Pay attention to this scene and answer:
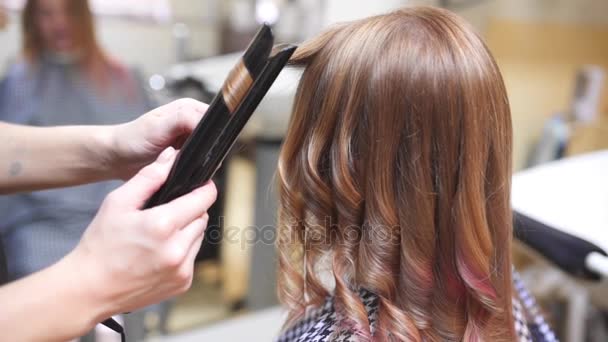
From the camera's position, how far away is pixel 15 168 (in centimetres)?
62

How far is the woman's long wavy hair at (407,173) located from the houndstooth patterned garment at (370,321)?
2 cm

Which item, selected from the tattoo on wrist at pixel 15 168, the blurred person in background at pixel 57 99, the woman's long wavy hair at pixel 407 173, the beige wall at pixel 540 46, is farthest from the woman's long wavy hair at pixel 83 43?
the beige wall at pixel 540 46

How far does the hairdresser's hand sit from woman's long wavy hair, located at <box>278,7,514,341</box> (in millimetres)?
194

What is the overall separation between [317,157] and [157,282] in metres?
0.23

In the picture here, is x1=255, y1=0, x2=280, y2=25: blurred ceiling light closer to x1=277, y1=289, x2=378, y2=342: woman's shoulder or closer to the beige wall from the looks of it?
the beige wall

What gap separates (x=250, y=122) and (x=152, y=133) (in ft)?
1.89

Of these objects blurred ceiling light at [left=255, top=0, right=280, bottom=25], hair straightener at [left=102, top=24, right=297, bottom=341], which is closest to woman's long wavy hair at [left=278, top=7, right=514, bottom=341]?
hair straightener at [left=102, top=24, right=297, bottom=341]

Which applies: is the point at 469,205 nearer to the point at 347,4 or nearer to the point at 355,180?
the point at 355,180

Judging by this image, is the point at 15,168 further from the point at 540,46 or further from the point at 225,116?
the point at 540,46

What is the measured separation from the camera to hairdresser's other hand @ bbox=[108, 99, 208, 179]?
0.53 meters

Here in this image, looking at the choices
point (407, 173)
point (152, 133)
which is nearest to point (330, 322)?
point (407, 173)

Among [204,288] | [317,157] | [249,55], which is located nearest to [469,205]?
[317,157]

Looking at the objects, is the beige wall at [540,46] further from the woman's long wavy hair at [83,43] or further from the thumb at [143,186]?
the thumb at [143,186]

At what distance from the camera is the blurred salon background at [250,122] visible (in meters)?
0.90
